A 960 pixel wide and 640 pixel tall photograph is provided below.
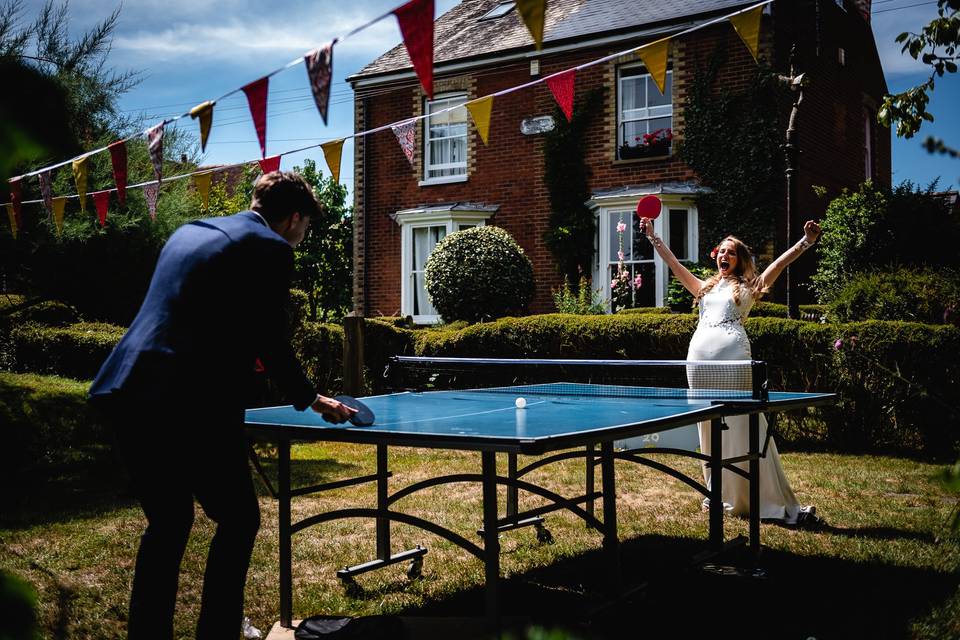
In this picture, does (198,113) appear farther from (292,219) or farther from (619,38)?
(619,38)

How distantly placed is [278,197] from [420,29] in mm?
1777

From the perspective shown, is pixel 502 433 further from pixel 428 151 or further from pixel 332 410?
pixel 428 151

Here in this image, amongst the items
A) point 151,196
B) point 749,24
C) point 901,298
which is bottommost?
point 901,298

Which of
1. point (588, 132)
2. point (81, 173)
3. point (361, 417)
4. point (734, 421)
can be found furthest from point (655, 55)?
point (588, 132)

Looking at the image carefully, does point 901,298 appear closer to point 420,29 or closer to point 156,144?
point 420,29

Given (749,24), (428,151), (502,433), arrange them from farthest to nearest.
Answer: (428,151)
(749,24)
(502,433)

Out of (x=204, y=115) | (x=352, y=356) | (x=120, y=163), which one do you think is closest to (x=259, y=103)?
(x=204, y=115)

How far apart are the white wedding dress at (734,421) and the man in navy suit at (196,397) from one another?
419 cm

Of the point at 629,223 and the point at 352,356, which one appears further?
the point at 629,223

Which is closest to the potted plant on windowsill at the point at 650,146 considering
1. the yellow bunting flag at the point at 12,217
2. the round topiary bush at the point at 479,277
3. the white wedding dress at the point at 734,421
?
the round topiary bush at the point at 479,277

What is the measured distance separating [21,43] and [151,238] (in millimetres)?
2424

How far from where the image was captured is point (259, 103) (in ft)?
20.1

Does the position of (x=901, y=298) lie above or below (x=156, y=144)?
below

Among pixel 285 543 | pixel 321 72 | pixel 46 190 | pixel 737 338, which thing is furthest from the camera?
pixel 46 190
